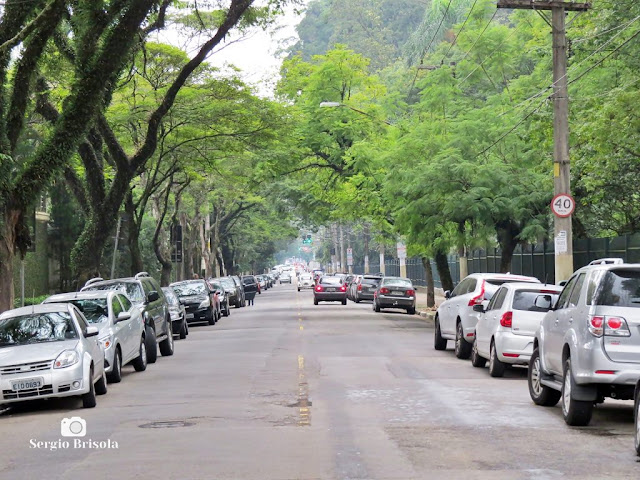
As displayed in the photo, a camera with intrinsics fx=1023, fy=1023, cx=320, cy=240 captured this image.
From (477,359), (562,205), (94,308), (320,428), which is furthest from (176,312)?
(320,428)

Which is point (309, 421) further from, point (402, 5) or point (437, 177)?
point (402, 5)

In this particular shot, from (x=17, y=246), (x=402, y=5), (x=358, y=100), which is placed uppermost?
(x=402, y=5)

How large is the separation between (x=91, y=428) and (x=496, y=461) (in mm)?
5103

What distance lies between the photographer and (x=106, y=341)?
1734 cm

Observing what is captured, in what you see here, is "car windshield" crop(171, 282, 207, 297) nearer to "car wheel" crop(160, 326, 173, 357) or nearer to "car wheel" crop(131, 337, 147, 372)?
"car wheel" crop(160, 326, 173, 357)

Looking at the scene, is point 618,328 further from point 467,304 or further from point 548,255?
point 548,255

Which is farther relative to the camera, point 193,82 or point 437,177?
point 193,82

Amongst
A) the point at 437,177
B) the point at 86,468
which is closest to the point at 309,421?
the point at 86,468

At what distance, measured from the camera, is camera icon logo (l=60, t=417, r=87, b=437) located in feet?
38.7

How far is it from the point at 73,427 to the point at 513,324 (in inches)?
315

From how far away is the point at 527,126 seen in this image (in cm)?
2936

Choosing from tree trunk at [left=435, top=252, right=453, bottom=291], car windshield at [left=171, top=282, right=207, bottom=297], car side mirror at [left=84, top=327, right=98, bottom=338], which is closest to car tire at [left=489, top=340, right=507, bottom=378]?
car side mirror at [left=84, top=327, right=98, bottom=338]

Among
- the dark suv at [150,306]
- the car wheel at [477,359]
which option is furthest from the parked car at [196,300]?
the car wheel at [477,359]

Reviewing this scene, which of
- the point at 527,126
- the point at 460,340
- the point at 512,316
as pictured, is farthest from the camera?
the point at 527,126
